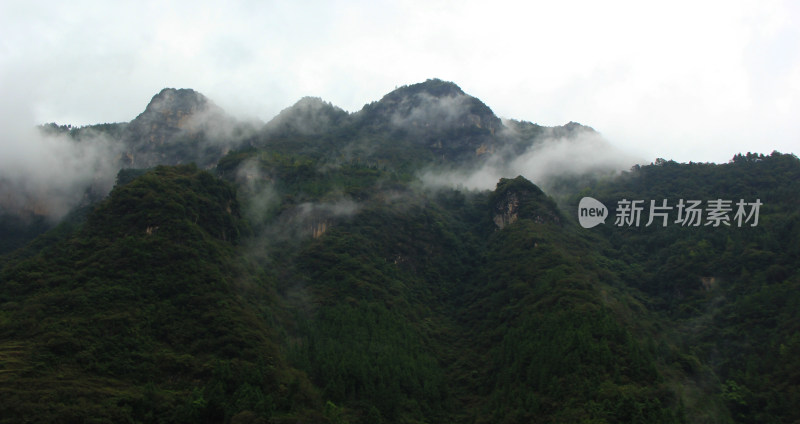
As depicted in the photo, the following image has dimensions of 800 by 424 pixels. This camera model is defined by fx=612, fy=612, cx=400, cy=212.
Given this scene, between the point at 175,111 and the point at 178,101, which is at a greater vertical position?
the point at 178,101

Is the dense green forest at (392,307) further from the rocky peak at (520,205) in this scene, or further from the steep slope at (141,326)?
the rocky peak at (520,205)

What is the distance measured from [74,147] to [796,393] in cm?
17266

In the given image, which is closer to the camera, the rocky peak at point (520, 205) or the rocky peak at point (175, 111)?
the rocky peak at point (520, 205)

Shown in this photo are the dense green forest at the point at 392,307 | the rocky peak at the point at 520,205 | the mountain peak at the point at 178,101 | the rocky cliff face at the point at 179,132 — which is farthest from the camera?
the mountain peak at the point at 178,101

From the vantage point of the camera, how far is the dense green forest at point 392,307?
2279 inches

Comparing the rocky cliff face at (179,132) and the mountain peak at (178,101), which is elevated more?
the mountain peak at (178,101)

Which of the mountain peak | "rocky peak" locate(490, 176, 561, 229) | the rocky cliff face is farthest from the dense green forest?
the mountain peak

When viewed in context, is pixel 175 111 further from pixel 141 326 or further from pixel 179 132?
pixel 141 326

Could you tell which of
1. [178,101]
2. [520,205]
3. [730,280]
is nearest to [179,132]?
[178,101]

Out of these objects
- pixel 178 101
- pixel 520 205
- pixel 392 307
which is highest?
pixel 178 101

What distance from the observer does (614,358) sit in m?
64.8

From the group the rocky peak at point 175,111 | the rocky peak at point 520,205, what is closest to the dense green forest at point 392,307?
the rocky peak at point 520,205

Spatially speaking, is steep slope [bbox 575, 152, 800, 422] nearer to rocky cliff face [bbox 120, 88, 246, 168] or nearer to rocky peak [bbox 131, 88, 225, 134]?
rocky cliff face [bbox 120, 88, 246, 168]

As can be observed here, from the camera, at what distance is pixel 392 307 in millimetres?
87375
